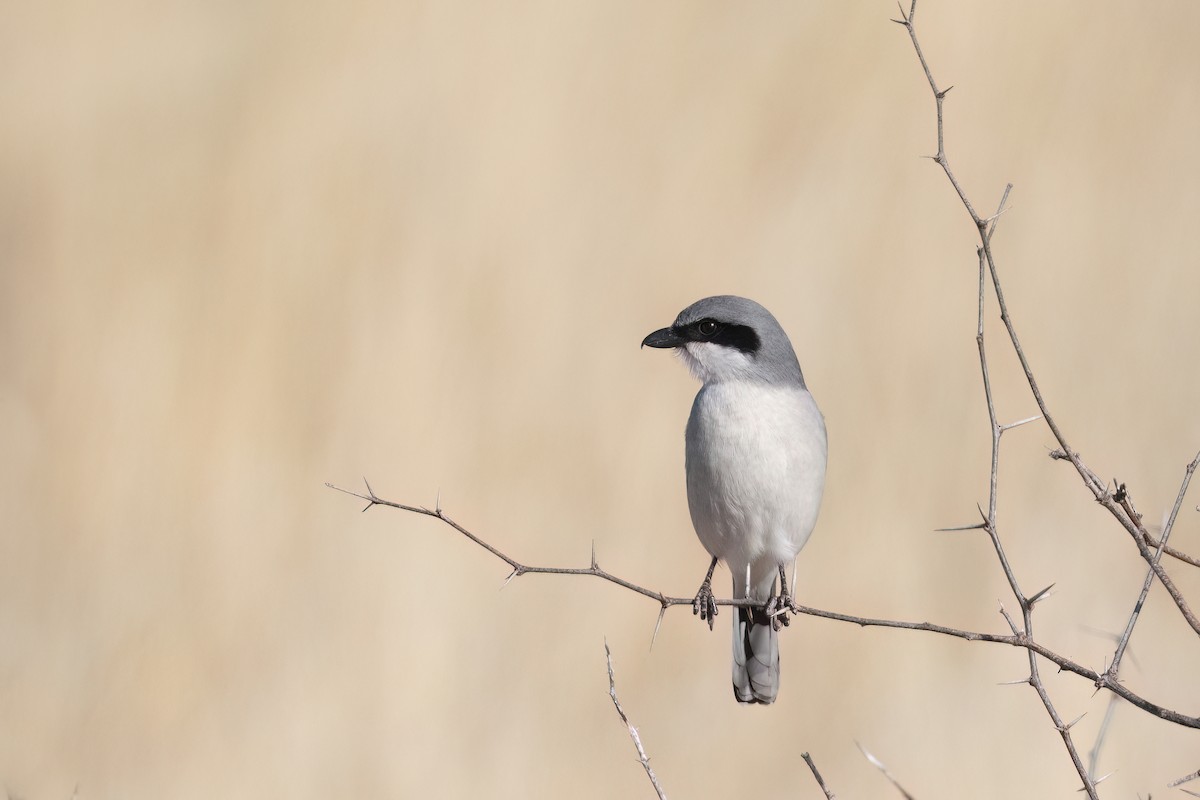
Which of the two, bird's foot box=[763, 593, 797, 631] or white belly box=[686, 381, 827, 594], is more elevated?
white belly box=[686, 381, 827, 594]

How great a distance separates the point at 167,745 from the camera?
3910mm

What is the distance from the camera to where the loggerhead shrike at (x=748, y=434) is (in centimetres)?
269

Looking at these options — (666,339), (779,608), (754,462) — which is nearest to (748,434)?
(754,462)

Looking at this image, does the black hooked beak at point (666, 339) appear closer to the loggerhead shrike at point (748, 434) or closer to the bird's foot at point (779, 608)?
the loggerhead shrike at point (748, 434)

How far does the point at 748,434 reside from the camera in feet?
8.86

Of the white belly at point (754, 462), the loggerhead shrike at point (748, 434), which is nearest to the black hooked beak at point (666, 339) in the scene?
the loggerhead shrike at point (748, 434)

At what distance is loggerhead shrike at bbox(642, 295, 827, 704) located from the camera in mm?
2689

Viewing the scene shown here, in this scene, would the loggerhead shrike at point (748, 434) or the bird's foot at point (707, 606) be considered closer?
the loggerhead shrike at point (748, 434)

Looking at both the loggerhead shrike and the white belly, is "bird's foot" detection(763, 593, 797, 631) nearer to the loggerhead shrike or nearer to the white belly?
the loggerhead shrike

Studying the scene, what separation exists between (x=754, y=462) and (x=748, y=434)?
60mm

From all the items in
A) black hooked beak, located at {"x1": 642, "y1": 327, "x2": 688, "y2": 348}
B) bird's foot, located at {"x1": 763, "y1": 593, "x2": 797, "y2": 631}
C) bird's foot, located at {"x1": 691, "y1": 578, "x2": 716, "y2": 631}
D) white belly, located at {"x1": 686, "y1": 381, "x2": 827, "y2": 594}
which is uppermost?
black hooked beak, located at {"x1": 642, "y1": 327, "x2": 688, "y2": 348}

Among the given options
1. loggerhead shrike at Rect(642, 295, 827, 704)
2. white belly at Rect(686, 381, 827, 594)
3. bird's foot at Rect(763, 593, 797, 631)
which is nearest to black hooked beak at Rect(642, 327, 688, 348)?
loggerhead shrike at Rect(642, 295, 827, 704)

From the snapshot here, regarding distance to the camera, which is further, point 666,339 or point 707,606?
point 707,606

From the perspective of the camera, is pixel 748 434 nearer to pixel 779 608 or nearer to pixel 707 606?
pixel 779 608
